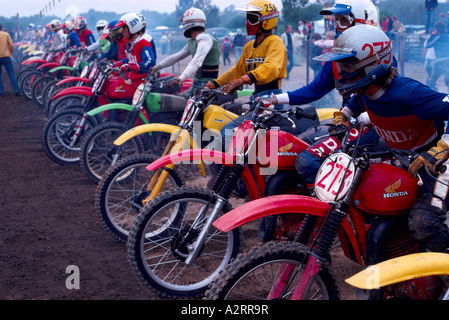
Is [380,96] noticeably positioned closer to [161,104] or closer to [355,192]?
[355,192]

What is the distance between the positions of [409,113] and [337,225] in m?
0.93

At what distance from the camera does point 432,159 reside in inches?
112

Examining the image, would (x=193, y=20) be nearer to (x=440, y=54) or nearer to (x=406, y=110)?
(x=406, y=110)

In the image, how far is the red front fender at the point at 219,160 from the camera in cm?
412

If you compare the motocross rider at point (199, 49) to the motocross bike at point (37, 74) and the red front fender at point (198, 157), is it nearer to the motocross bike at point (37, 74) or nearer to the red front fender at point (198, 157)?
the red front fender at point (198, 157)

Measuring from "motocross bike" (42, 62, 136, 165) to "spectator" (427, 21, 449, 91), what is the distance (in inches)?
253

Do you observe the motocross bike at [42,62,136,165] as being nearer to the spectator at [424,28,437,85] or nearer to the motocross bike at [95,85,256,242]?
the motocross bike at [95,85,256,242]

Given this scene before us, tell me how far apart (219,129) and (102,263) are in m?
1.70

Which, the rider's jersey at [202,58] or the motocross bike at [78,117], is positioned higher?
the rider's jersey at [202,58]

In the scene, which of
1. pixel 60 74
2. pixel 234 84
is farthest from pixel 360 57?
pixel 60 74

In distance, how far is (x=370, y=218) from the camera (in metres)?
3.25

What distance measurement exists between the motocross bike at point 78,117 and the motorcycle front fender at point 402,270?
19.7 feet

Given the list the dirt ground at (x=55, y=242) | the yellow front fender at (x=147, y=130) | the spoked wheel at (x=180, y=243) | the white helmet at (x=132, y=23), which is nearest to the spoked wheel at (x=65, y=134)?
the dirt ground at (x=55, y=242)
